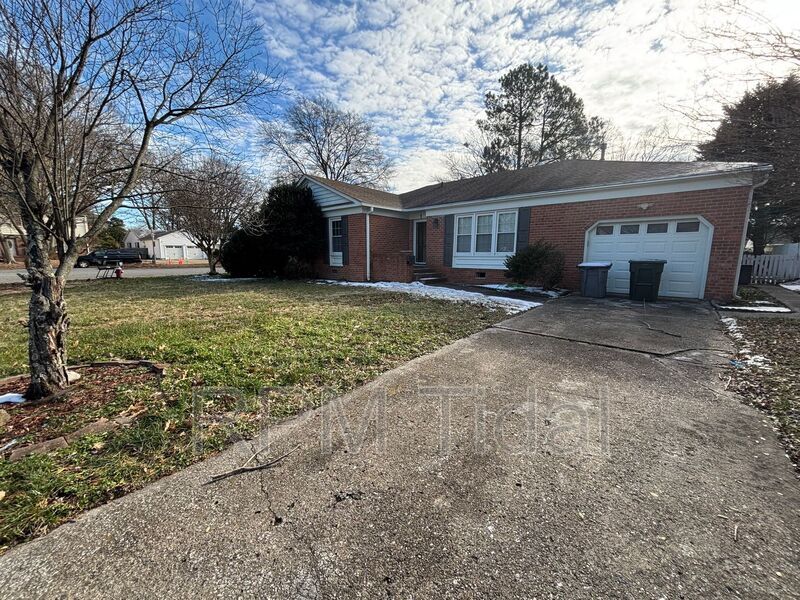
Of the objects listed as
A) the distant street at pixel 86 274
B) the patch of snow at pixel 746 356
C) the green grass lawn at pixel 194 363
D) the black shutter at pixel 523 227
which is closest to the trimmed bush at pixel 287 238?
the green grass lawn at pixel 194 363

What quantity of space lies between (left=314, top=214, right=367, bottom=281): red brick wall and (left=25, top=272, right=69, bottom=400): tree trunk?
1061cm

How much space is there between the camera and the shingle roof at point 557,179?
8484 mm

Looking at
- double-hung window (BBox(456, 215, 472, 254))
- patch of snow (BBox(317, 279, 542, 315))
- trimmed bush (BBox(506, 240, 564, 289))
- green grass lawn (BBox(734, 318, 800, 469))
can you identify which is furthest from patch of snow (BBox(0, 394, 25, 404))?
double-hung window (BBox(456, 215, 472, 254))

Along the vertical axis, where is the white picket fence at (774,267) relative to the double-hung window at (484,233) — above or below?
below

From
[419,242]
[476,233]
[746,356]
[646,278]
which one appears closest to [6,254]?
[419,242]

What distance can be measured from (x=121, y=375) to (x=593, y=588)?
427 centimetres

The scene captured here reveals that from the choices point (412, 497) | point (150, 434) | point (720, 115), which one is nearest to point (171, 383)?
point (150, 434)

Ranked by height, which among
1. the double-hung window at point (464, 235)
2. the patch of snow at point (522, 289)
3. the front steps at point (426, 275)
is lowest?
the patch of snow at point (522, 289)

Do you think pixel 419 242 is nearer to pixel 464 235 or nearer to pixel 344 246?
pixel 464 235

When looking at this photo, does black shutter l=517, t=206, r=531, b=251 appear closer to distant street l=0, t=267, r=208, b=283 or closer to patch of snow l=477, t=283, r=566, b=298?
patch of snow l=477, t=283, r=566, b=298

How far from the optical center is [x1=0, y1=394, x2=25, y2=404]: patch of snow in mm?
2835

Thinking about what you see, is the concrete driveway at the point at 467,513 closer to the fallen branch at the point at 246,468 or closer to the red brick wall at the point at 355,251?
the fallen branch at the point at 246,468

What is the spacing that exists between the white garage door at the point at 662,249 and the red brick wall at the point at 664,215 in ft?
0.68

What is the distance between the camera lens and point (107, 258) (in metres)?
28.5
